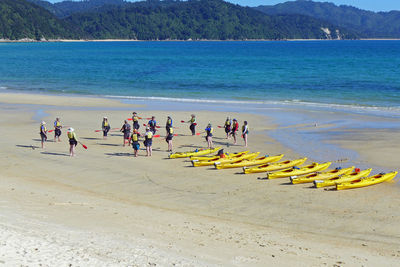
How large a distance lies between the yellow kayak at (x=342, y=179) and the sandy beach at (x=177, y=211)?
1.88ft

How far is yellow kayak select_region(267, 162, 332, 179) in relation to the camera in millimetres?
20188

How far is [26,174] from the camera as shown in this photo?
67.3 feet

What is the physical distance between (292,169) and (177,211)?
650 cm

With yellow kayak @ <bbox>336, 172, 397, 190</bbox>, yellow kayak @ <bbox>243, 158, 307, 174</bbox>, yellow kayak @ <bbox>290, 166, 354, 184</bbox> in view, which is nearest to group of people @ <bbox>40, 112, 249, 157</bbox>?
yellow kayak @ <bbox>243, 158, 307, 174</bbox>

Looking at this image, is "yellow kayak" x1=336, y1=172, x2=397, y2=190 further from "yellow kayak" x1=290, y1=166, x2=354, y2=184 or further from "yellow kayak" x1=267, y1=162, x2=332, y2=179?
"yellow kayak" x1=267, y1=162, x2=332, y2=179

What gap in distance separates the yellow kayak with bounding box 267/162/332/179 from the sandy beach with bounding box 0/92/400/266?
1.02 ft

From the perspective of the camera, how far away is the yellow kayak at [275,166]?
828 inches

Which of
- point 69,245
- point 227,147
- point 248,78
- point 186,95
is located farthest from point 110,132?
point 248,78

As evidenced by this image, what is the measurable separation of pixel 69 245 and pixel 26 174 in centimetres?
975

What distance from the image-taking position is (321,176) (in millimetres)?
20016

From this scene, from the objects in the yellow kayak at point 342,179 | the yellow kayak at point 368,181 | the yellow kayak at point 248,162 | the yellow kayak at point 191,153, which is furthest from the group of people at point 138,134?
the yellow kayak at point 368,181

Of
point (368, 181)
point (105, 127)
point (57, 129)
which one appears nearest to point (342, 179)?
point (368, 181)

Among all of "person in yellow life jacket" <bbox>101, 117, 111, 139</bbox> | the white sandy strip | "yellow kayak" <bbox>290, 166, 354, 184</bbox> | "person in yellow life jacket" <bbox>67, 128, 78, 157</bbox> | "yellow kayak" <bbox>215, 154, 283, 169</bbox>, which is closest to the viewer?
the white sandy strip

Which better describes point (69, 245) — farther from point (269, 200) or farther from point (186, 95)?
point (186, 95)
